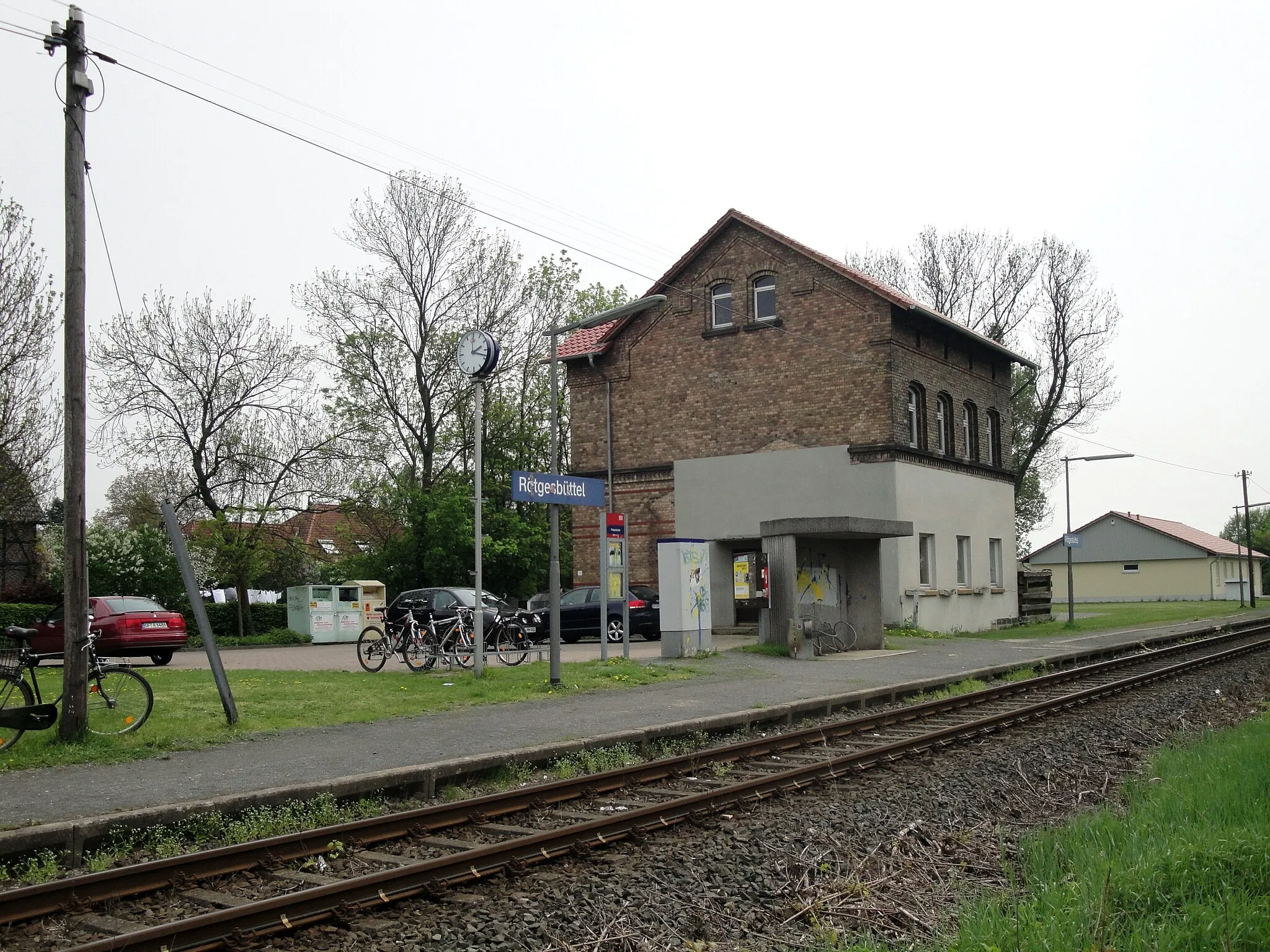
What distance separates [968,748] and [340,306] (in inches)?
1286

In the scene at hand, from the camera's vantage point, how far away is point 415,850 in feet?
23.8

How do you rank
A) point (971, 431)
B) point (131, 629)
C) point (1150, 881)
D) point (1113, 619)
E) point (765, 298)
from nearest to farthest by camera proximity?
point (1150, 881) < point (131, 629) < point (765, 298) < point (971, 431) < point (1113, 619)

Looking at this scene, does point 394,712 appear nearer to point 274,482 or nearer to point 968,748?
point 968,748

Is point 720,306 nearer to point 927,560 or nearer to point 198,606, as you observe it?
point 927,560

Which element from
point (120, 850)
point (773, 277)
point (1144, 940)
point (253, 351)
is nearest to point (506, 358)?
point (253, 351)

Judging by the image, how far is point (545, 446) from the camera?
1813 inches

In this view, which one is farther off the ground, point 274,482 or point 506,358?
point 506,358

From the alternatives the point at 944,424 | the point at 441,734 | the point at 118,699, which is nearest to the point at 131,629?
the point at 118,699

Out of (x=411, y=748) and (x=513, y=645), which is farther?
(x=513, y=645)

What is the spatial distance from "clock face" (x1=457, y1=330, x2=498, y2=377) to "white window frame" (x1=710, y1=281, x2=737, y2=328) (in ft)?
49.6

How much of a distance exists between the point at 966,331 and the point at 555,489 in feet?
63.0

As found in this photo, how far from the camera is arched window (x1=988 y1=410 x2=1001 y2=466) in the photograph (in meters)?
35.5

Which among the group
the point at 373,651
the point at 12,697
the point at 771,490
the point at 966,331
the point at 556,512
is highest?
the point at 966,331

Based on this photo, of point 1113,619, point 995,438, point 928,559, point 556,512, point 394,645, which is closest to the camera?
point 556,512
